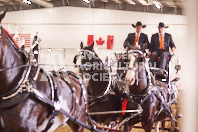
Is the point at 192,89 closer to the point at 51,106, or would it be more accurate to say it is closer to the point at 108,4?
the point at 51,106

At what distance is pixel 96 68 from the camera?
13.7 ft

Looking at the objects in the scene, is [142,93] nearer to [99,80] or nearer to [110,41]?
[99,80]

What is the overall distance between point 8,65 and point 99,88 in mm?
2118

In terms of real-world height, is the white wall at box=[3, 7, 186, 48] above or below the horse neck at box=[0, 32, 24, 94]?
above

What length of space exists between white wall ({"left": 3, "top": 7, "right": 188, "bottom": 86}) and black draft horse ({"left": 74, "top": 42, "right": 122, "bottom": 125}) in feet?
31.4

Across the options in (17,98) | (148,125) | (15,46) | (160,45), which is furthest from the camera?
(160,45)

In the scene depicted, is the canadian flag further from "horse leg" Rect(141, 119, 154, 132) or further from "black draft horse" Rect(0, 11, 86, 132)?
"black draft horse" Rect(0, 11, 86, 132)

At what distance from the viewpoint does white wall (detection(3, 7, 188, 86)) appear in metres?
13.8

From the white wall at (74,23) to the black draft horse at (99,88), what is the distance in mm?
Result: 9585

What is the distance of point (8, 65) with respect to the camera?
89.3 inches

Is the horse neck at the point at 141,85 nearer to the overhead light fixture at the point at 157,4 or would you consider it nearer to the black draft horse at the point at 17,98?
the black draft horse at the point at 17,98

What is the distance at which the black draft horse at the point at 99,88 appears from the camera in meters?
4.15

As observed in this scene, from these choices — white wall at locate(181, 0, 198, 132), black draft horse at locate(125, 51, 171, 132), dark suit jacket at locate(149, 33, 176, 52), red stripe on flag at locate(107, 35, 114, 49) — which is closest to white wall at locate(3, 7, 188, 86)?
red stripe on flag at locate(107, 35, 114, 49)

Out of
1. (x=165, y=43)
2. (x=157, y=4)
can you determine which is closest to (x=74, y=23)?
(x=157, y=4)
